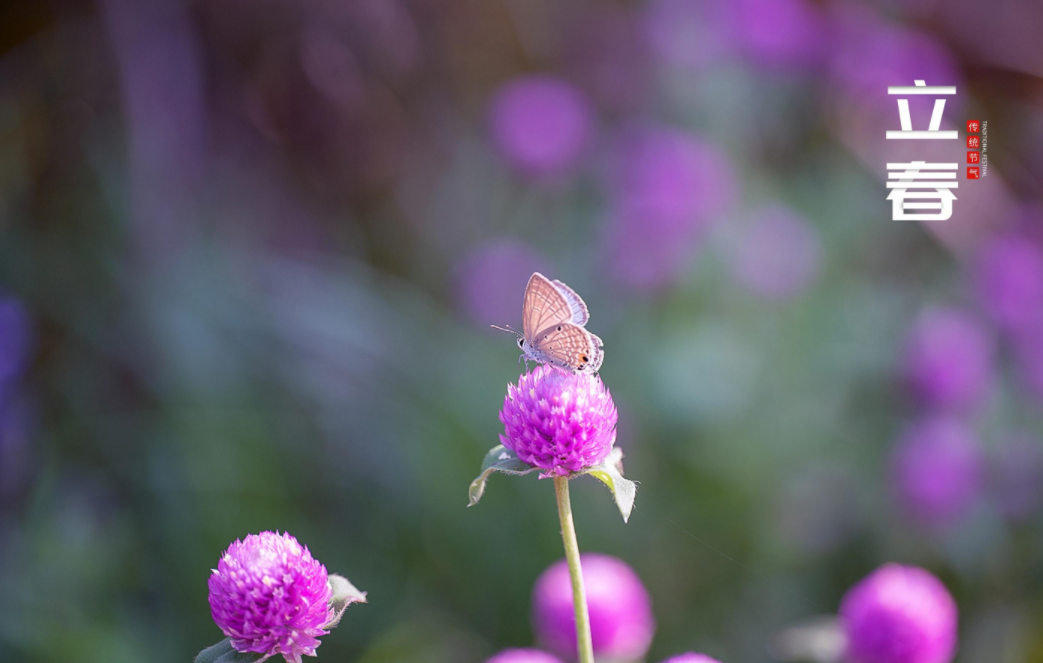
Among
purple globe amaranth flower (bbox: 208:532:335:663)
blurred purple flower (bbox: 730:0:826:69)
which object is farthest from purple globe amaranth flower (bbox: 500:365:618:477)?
blurred purple flower (bbox: 730:0:826:69)

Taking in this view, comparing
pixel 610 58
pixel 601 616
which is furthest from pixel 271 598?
pixel 610 58

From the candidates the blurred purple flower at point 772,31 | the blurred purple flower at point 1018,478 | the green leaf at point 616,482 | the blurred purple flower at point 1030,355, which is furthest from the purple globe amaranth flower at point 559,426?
the blurred purple flower at point 772,31

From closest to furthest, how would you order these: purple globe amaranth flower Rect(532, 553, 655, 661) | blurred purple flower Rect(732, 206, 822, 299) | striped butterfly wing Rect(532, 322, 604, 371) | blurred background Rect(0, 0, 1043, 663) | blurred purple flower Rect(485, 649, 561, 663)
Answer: striped butterfly wing Rect(532, 322, 604, 371)
blurred purple flower Rect(485, 649, 561, 663)
purple globe amaranth flower Rect(532, 553, 655, 661)
blurred background Rect(0, 0, 1043, 663)
blurred purple flower Rect(732, 206, 822, 299)

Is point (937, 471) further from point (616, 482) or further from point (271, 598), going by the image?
point (271, 598)

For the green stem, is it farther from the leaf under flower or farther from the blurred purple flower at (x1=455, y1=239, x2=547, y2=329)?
the blurred purple flower at (x1=455, y1=239, x2=547, y2=329)

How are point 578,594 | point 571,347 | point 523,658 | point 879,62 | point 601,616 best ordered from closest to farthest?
point 578,594 → point 571,347 → point 523,658 → point 601,616 → point 879,62

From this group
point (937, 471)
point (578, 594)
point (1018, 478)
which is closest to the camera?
point (578, 594)
